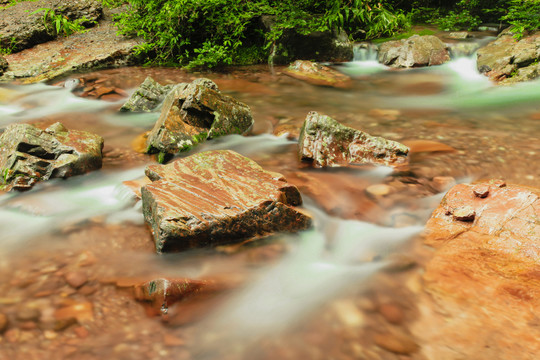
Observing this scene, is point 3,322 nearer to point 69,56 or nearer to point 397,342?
point 397,342

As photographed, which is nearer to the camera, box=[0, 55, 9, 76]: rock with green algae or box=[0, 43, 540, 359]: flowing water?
box=[0, 43, 540, 359]: flowing water

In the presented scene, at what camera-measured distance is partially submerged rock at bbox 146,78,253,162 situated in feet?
14.7

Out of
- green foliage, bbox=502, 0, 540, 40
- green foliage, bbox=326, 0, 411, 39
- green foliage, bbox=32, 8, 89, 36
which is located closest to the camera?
green foliage, bbox=502, 0, 540, 40

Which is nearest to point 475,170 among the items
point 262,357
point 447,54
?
point 262,357

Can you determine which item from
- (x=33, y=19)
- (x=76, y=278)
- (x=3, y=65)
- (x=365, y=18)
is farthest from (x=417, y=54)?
(x=33, y=19)

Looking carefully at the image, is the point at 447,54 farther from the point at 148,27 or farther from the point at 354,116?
the point at 148,27

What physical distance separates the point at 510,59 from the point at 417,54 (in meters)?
1.83

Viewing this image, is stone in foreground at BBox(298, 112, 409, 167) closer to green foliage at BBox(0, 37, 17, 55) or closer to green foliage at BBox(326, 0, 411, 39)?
green foliage at BBox(326, 0, 411, 39)

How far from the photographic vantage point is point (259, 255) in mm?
2748

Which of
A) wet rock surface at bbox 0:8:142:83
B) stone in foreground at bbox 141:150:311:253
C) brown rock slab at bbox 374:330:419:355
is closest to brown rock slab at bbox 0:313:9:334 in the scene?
stone in foreground at bbox 141:150:311:253

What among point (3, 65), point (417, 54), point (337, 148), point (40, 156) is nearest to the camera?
point (40, 156)

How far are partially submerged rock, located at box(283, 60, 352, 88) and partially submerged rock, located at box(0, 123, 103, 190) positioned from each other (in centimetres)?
485

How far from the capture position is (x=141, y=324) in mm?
2119

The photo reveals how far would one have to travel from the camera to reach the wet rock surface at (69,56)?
805cm
